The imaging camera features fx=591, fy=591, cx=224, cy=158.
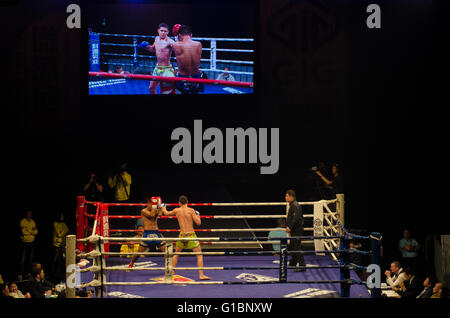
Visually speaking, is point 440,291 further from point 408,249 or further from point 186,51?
point 186,51

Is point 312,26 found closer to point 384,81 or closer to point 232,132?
point 384,81

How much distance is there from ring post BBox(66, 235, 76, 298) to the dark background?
244 inches

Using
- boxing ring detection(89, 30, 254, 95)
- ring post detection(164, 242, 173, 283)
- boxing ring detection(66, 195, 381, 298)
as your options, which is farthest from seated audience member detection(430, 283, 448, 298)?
boxing ring detection(89, 30, 254, 95)

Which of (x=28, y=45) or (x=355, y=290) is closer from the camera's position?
(x=355, y=290)

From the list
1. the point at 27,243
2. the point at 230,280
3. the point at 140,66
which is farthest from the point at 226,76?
the point at 230,280

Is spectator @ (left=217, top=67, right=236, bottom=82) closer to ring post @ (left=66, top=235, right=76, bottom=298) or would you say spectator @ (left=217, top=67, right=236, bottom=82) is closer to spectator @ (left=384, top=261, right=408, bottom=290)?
spectator @ (left=384, top=261, right=408, bottom=290)

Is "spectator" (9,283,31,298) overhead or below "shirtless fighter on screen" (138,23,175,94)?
below

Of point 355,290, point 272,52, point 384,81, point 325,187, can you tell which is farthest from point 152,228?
point 384,81

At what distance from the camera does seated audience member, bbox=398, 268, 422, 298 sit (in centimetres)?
892

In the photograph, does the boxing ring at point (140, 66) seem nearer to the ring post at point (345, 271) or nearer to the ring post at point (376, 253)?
the ring post at point (345, 271)

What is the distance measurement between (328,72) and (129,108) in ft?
14.7

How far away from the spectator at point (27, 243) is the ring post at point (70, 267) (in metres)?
5.46

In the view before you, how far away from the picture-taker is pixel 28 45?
42.5ft

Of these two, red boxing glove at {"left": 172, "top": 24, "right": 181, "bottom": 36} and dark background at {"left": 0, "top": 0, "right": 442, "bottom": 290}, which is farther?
dark background at {"left": 0, "top": 0, "right": 442, "bottom": 290}
